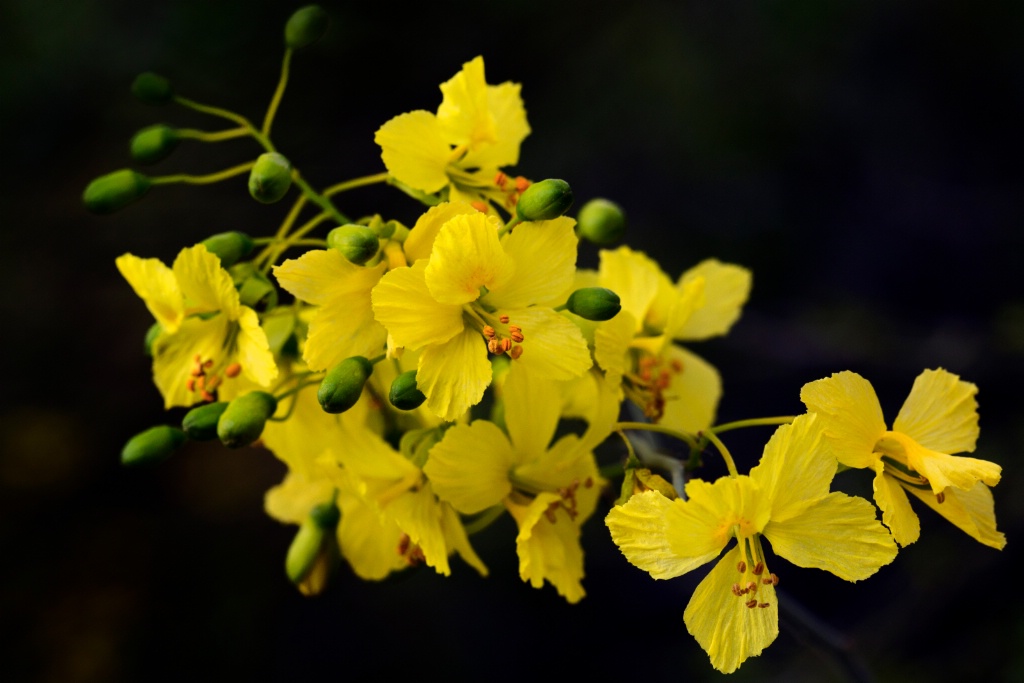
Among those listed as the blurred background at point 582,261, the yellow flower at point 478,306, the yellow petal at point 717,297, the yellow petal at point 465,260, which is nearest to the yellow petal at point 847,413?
the yellow flower at point 478,306

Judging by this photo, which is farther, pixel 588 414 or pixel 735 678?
pixel 735 678

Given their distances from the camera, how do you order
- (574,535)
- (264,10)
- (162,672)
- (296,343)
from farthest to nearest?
(162,672) → (264,10) → (296,343) → (574,535)

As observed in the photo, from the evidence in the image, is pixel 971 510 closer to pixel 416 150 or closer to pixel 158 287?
pixel 416 150

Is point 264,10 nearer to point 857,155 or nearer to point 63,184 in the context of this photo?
point 63,184

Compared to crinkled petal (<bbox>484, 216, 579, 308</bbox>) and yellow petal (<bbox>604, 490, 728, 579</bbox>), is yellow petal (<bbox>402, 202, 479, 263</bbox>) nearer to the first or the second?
crinkled petal (<bbox>484, 216, 579, 308</bbox>)

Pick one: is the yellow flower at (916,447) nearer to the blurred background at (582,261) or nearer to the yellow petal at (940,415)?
the yellow petal at (940,415)

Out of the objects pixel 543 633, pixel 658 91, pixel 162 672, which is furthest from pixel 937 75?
pixel 162 672

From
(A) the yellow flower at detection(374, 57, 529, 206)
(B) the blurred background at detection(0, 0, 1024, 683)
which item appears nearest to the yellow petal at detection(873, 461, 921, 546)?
(A) the yellow flower at detection(374, 57, 529, 206)
